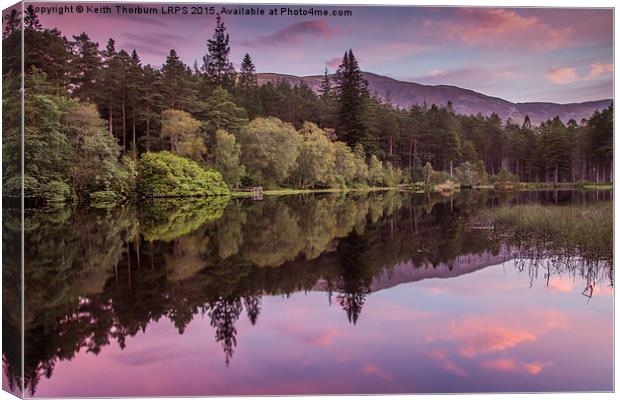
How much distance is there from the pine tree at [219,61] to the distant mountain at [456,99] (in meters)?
0.44

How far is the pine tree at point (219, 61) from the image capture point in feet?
21.5

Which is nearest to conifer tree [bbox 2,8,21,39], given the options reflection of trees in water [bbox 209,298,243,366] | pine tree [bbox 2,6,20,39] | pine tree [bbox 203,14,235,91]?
pine tree [bbox 2,6,20,39]

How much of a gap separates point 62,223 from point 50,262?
1.65ft

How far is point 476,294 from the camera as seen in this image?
294 inches

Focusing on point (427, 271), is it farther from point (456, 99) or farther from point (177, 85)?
point (177, 85)

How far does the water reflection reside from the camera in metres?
6.00

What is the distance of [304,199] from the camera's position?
28.5 ft

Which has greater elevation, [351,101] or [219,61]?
[219,61]

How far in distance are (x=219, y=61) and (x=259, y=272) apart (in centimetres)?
296

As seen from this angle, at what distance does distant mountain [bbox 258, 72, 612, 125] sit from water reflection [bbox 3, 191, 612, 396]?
1.18m

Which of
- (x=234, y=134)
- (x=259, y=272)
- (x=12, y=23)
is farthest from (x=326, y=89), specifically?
(x=12, y=23)

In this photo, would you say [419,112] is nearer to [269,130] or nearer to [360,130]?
[360,130]

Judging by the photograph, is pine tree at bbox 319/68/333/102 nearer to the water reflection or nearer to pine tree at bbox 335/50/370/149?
pine tree at bbox 335/50/370/149

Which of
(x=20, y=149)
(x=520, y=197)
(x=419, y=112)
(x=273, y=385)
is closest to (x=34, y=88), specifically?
(x=20, y=149)
